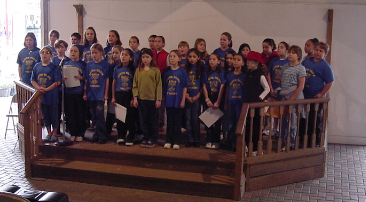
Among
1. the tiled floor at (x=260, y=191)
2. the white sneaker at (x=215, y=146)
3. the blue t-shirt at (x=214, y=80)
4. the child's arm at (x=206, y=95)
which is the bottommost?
the tiled floor at (x=260, y=191)

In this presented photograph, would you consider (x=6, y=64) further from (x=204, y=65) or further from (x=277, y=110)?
(x=277, y=110)

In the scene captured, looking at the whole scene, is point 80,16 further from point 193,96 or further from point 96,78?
point 193,96

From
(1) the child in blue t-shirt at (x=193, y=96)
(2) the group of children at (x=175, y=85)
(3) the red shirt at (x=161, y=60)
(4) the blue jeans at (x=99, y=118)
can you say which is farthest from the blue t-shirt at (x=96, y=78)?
(1) the child in blue t-shirt at (x=193, y=96)

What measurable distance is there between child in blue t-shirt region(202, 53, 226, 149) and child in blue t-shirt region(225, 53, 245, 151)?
0.12 m

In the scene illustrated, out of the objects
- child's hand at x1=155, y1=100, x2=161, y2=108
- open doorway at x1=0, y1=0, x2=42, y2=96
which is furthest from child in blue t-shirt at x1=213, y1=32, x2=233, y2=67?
open doorway at x1=0, y1=0, x2=42, y2=96

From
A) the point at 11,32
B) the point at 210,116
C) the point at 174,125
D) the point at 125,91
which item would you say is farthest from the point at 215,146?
the point at 11,32

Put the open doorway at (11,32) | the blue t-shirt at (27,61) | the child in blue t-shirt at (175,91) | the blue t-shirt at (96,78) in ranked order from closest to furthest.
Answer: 1. the child in blue t-shirt at (175,91)
2. the blue t-shirt at (96,78)
3. the blue t-shirt at (27,61)
4. the open doorway at (11,32)

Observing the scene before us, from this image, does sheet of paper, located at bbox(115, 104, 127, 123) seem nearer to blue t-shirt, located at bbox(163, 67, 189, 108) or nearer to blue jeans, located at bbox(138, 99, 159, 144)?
blue jeans, located at bbox(138, 99, 159, 144)

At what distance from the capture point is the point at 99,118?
573cm

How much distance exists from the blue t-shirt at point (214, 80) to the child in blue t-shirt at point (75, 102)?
1886 mm

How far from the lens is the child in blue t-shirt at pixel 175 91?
209 inches

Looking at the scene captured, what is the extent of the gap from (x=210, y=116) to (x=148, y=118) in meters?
0.92

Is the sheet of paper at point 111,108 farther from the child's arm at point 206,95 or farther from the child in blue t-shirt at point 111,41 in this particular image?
the child's arm at point 206,95

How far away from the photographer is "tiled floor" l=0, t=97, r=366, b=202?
460 centimetres
